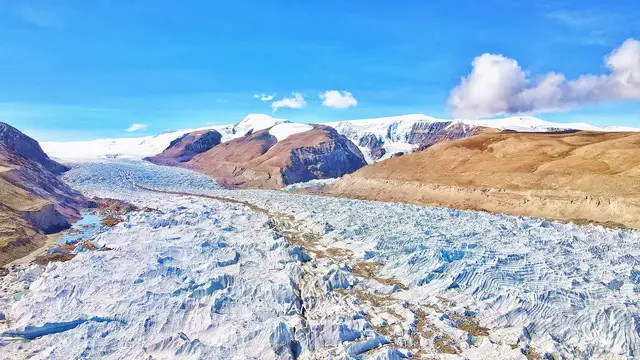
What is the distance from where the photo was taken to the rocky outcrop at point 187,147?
128 m

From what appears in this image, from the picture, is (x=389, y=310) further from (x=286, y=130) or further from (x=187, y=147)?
(x=187, y=147)

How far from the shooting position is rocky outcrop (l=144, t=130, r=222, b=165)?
12769 centimetres

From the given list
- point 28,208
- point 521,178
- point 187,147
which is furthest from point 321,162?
point 28,208

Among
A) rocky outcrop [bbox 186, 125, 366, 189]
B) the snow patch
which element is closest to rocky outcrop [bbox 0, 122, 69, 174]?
rocky outcrop [bbox 186, 125, 366, 189]

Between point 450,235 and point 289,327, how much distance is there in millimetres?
15168

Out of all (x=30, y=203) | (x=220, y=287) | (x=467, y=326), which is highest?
(x=30, y=203)

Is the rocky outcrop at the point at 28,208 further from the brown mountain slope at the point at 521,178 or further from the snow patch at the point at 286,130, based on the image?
the snow patch at the point at 286,130

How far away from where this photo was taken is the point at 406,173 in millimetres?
58531

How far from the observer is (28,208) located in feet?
90.4

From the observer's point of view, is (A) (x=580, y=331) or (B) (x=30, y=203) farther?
(B) (x=30, y=203)

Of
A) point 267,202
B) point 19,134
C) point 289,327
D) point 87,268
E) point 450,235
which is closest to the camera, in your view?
point 289,327

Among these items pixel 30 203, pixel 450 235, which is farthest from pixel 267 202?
pixel 450 235

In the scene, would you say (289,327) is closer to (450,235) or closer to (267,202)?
(450,235)

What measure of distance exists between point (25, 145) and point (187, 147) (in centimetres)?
6010
